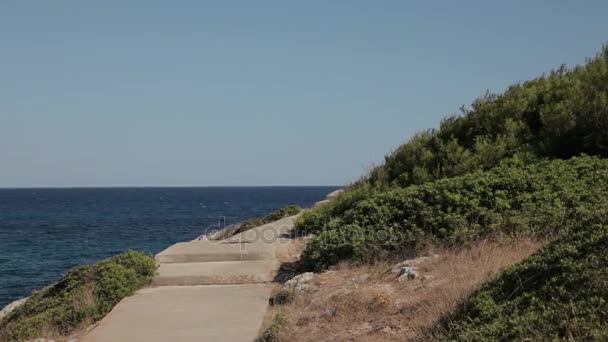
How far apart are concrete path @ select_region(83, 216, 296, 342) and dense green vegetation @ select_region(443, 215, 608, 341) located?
9.30 feet

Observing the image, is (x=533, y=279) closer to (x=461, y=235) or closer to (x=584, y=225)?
(x=584, y=225)

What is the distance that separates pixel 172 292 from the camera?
9.15 metres

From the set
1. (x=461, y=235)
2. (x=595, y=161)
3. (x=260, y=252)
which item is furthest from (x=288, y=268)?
(x=595, y=161)

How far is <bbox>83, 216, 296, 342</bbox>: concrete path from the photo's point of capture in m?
6.98

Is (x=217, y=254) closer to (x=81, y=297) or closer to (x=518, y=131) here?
(x=81, y=297)

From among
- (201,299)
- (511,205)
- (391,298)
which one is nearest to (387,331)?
(391,298)

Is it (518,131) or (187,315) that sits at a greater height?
(518,131)

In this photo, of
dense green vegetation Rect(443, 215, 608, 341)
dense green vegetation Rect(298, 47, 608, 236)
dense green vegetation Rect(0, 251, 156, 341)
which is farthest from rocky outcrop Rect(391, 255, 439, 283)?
dense green vegetation Rect(0, 251, 156, 341)

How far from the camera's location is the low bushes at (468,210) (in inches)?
332

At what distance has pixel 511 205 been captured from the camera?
8.88 metres

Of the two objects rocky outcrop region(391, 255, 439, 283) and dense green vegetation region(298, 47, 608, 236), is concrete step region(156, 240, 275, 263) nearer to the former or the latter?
dense green vegetation region(298, 47, 608, 236)

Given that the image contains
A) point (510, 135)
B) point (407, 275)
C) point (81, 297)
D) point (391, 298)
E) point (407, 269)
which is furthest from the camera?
point (510, 135)

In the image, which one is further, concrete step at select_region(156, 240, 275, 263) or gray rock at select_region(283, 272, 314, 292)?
concrete step at select_region(156, 240, 275, 263)

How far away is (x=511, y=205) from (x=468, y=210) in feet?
2.02
